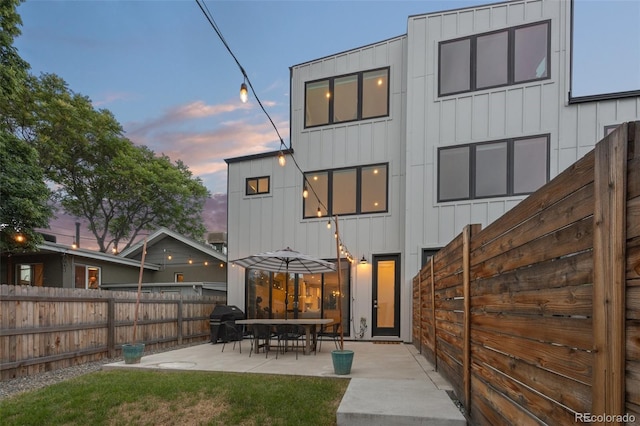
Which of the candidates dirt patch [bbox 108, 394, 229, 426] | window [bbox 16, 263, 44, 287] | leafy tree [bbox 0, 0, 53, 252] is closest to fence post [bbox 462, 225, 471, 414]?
dirt patch [bbox 108, 394, 229, 426]

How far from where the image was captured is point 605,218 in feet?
4.69

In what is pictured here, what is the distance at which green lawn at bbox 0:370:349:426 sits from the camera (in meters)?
4.10

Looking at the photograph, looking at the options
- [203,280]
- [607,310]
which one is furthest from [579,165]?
[203,280]

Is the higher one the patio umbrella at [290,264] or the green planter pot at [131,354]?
the patio umbrella at [290,264]

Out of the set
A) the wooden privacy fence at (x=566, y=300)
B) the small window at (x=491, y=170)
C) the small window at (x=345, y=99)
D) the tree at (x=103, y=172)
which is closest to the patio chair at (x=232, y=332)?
the small window at (x=345, y=99)

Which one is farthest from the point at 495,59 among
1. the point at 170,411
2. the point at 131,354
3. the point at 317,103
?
the point at 131,354

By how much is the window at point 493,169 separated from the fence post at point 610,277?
313 inches

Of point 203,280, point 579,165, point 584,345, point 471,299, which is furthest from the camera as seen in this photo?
point 203,280

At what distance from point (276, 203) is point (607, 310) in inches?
404

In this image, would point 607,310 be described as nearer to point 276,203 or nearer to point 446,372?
point 446,372

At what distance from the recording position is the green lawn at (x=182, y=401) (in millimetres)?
4102

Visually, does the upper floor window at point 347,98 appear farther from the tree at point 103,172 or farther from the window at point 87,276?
the tree at point 103,172

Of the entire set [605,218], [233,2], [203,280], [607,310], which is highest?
[233,2]

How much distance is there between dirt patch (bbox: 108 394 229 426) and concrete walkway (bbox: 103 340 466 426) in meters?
1.50
